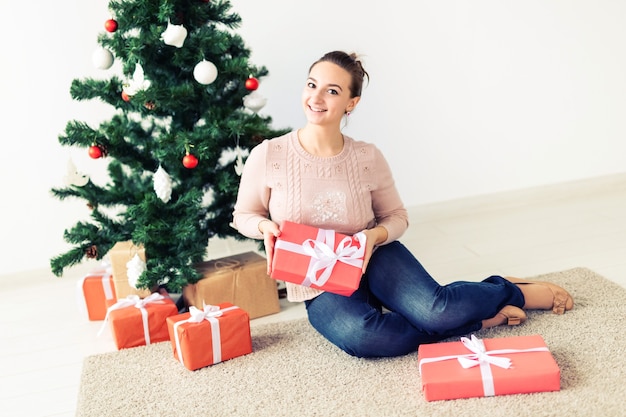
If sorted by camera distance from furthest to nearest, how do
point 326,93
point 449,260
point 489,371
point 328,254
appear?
point 449,260 → point 326,93 → point 328,254 → point 489,371

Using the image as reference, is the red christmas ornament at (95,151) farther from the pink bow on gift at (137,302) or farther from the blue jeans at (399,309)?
the blue jeans at (399,309)

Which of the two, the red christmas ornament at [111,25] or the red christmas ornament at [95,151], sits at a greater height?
the red christmas ornament at [111,25]

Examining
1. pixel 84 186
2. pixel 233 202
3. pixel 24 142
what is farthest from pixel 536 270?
pixel 24 142

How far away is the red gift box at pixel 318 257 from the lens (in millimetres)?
1812

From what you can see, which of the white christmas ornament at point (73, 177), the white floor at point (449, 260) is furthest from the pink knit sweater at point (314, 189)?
the white christmas ornament at point (73, 177)

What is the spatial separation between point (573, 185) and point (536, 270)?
99 centimetres

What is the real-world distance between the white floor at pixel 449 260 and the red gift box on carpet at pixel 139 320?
9cm

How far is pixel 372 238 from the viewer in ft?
6.23

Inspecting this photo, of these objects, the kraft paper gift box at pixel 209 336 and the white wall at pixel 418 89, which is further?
the white wall at pixel 418 89

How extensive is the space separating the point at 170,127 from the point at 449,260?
3.82ft

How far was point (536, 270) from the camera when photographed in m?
2.46

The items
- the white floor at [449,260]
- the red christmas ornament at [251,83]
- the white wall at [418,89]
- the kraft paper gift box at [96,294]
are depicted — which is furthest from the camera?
the white wall at [418,89]

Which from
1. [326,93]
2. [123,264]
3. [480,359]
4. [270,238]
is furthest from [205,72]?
[480,359]

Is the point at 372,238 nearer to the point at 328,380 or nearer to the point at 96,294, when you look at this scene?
the point at 328,380
